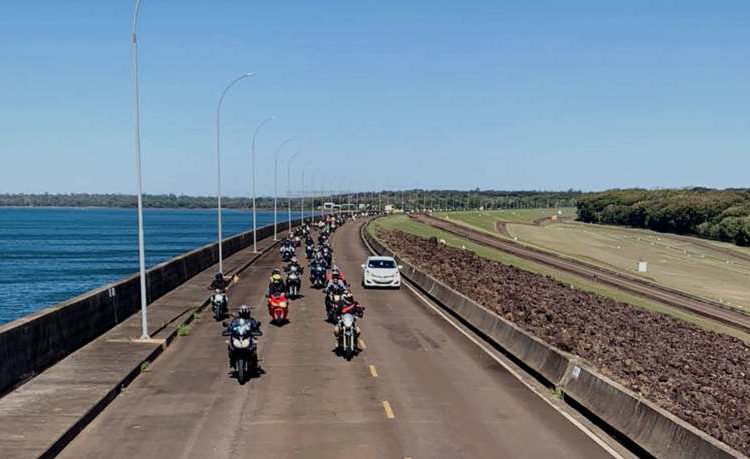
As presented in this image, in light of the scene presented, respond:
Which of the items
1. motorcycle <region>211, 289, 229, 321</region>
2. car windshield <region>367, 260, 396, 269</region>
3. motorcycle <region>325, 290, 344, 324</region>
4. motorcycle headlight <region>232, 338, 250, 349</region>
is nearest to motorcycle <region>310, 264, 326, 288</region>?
car windshield <region>367, 260, 396, 269</region>

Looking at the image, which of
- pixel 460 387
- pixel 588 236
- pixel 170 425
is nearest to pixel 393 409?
pixel 460 387

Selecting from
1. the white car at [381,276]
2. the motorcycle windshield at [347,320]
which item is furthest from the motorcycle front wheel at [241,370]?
the white car at [381,276]

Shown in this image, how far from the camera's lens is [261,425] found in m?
14.4

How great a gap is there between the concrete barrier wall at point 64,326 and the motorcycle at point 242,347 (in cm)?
406

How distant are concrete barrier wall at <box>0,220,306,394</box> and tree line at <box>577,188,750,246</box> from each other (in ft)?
366

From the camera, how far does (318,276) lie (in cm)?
3978

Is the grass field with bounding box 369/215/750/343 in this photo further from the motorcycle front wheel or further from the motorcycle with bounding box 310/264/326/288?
the motorcycle front wheel

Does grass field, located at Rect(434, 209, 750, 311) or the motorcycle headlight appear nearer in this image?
the motorcycle headlight

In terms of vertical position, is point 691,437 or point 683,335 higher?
point 691,437

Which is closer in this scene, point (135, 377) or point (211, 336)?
point (135, 377)

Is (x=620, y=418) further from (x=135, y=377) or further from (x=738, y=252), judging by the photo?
(x=738, y=252)

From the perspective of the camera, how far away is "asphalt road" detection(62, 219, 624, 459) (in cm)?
1314

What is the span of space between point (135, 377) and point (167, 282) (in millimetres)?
16753

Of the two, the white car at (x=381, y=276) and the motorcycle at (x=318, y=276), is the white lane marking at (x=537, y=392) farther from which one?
the motorcycle at (x=318, y=276)
